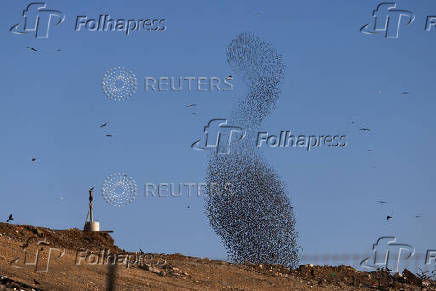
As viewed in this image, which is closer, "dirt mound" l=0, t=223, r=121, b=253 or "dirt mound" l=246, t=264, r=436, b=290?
"dirt mound" l=0, t=223, r=121, b=253

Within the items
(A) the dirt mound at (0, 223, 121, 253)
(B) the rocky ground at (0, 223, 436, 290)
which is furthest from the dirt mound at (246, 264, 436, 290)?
(A) the dirt mound at (0, 223, 121, 253)

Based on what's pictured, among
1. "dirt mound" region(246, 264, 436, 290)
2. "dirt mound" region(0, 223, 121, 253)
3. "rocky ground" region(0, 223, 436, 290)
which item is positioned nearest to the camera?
"rocky ground" region(0, 223, 436, 290)

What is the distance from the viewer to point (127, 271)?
26141 millimetres

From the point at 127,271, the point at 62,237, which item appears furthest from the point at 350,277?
the point at 62,237

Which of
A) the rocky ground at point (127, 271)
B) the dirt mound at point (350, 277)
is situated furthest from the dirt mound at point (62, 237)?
the dirt mound at point (350, 277)

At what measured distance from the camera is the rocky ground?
23719 millimetres

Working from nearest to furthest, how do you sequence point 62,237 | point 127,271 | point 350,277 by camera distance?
point 127,271
point 62,237
point 350,277

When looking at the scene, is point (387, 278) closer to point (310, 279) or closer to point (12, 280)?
point (310, 279)

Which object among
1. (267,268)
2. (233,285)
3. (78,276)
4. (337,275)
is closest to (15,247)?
(78,276)

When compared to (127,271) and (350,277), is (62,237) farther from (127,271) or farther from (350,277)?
(350,277)

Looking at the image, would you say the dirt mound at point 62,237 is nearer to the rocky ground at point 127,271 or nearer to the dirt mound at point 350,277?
the rocky ground at point 127,271

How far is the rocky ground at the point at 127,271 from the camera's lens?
2372cm

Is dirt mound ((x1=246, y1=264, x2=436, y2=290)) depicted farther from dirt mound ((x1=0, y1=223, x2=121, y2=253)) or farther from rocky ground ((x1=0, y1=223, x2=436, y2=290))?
dirt mound ((x1=0, y1=223, x2=121, y2=253))

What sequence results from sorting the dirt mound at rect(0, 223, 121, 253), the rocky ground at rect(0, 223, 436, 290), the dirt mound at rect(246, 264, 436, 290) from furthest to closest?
1. the dirt mound at rect(246, 264, 436, 290)
2. the dirt mound at rect(0, 223, 121, 253)
3. the rocky ground at rect(0, 223, 436, 290)
